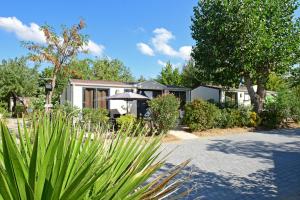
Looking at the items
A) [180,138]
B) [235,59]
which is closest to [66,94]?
[180,138]

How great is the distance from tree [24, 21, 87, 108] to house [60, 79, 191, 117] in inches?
189

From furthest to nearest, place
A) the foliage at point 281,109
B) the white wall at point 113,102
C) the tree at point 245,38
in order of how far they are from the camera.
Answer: the foliage at point 281,109
the white wall at point 113,102
the tree at point 245,38

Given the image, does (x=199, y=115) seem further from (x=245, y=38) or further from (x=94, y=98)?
(x=94, y=98)

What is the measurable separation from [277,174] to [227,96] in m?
26.2

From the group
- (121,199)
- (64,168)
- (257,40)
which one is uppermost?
(257,40)

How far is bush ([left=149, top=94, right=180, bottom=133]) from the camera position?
17.3 m

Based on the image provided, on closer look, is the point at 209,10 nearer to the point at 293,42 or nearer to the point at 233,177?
the point at 293,42

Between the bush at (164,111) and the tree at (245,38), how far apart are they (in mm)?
7862

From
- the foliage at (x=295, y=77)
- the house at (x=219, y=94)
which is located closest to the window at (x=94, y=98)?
the house at (x=219, y=94)

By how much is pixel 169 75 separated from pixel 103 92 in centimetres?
2050

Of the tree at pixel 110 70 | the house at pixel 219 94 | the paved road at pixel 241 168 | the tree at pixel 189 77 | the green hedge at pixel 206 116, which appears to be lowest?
the paved road at pixel 241 168

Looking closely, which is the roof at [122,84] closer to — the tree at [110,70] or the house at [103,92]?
the house at [103,92]

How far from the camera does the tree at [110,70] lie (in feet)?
190

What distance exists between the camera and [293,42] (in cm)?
2300
